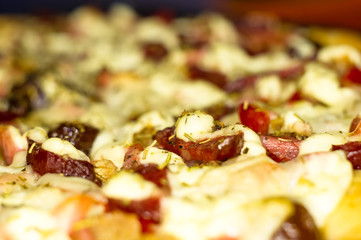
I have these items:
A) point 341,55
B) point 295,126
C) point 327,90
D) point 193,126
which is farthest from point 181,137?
point 341,55

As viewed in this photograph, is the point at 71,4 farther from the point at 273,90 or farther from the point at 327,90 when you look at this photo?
the point at 327,90

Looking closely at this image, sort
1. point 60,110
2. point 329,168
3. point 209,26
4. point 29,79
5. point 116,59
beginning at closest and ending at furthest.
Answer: point 329,168 < point 60,110 < point 29,79 < point 116,59 < point 209,26

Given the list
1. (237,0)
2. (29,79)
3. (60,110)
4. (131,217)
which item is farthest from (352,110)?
(237,0)

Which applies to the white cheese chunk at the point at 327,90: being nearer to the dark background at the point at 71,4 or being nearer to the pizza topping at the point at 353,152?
the pizza topping at the point at 353,152

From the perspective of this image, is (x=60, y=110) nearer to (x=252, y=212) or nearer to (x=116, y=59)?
(x=116, y=59)

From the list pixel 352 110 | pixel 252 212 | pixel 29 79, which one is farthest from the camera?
pixel 29 79
